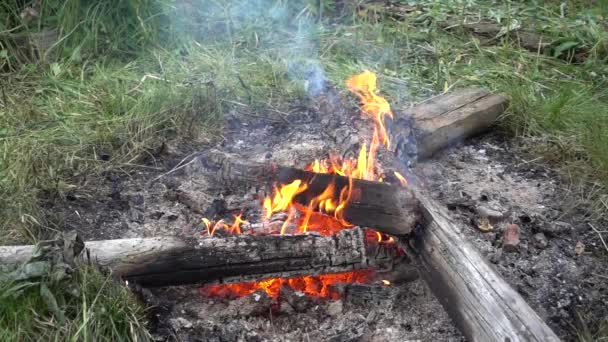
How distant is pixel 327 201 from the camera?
310 cm

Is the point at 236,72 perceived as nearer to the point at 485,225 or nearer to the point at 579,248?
the point at 485,225

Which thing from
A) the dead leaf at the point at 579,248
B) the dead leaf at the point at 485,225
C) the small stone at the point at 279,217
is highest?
the small stone at the point at 279,217

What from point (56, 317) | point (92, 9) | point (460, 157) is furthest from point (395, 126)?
point (92, 9)

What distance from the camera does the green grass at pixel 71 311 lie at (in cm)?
253

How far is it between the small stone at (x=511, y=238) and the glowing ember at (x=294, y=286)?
2.11 ft

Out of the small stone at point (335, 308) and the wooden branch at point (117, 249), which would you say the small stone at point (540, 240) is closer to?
the small stone at point (335, 308)

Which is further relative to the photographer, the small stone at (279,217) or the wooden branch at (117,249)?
the small stone at (279,217)

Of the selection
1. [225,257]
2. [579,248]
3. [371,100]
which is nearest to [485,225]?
[579,248]

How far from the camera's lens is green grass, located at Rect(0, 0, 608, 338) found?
12.5ft

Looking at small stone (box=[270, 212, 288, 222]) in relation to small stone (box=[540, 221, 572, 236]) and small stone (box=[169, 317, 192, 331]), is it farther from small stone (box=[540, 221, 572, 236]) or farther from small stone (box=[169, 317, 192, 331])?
small stone (box=[540, 221, 572, 236])

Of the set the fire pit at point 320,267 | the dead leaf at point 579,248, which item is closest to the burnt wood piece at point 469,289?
the fire pit at point 320,267

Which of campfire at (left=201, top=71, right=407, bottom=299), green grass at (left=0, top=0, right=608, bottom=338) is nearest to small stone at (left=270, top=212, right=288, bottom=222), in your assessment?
campfire at (left=201, top=71, right=407, bottom=299)

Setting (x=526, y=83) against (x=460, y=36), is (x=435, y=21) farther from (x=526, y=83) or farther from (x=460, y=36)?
(x=526, y=83)

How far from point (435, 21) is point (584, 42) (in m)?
1.09
